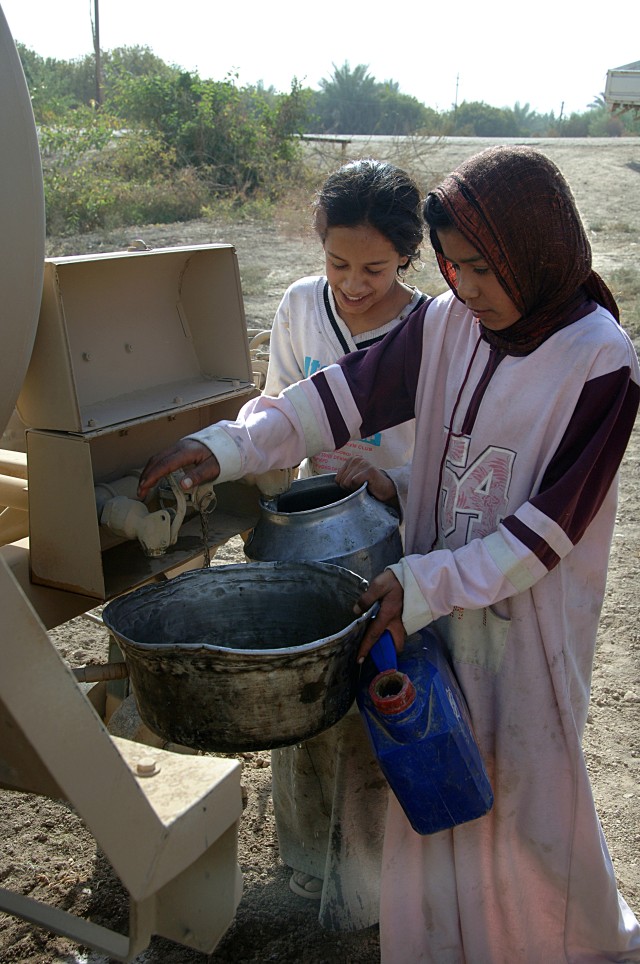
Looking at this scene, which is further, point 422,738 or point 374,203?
point 374,203

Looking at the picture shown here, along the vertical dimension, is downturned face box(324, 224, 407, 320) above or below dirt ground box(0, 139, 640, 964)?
above

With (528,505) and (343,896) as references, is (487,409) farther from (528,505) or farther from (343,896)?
(343,896)

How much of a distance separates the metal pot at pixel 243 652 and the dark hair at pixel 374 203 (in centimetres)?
118

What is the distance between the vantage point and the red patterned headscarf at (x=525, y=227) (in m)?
1.86

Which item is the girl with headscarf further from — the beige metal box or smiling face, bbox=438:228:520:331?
the beige metal box

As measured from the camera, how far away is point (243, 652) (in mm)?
1579

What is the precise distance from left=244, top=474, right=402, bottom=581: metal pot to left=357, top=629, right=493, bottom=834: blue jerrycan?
11.4 inches

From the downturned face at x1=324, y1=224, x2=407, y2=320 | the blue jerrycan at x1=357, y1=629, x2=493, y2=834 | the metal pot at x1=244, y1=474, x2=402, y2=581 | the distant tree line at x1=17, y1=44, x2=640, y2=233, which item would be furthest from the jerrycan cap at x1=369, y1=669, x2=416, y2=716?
the distant tree line at x1=17, y1=44, x2=640, y2=233

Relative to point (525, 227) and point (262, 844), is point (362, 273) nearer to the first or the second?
point (525, 227)

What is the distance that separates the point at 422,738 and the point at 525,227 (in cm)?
103

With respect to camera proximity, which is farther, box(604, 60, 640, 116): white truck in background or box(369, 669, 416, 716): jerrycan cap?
box(604, 60, 640, 116): white truck in background

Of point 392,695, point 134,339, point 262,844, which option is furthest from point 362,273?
point 262,844

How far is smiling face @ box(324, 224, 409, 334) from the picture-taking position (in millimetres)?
2725

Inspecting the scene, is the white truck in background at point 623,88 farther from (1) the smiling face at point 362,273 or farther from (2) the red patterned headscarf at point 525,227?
(2) the red patterned headscarf at point 525,227
